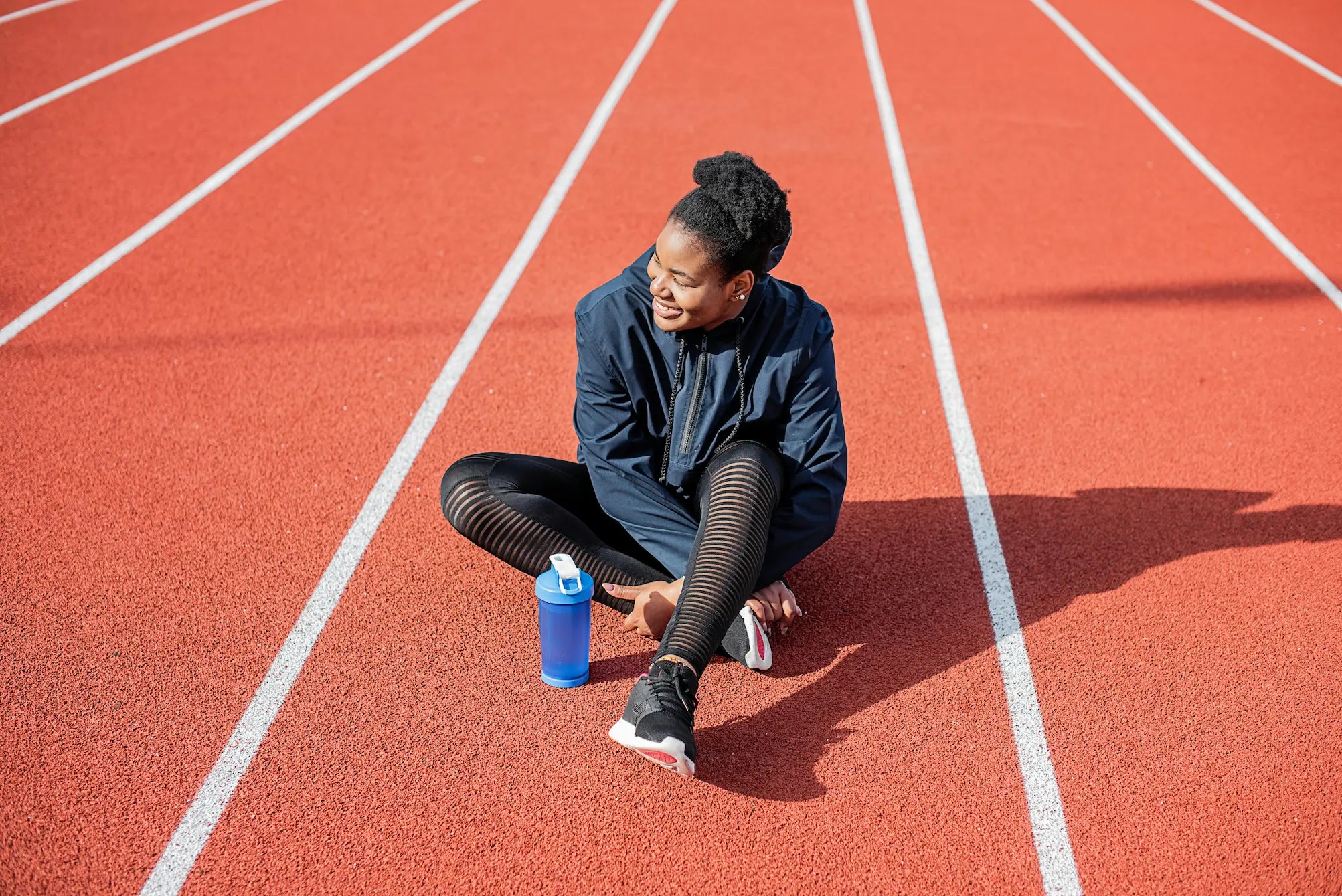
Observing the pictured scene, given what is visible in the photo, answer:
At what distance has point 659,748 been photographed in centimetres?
279

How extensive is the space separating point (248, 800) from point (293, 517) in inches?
54.8

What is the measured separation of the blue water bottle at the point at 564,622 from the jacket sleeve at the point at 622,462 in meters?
0.33

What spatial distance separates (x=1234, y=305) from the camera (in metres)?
6.07

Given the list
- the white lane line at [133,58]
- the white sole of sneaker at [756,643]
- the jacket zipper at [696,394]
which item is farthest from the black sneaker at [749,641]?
the white lane line at [133,58]

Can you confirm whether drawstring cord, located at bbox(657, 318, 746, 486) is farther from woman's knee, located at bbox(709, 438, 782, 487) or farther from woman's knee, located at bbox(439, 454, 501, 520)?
woman's knee, located at bbox(439, 454, 501, 520)

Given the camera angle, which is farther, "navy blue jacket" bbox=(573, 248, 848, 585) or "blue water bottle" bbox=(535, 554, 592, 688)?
"navy blue jacket" bbox=(573, 248, 848, 585)

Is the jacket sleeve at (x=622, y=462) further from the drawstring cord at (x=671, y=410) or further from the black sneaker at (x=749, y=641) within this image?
the black sneaker at (x=749, y=641)

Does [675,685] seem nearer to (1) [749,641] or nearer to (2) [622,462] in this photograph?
(1) [749,641]

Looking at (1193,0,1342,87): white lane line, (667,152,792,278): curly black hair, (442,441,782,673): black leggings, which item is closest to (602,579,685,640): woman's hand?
(442,441,782,673): black leggings

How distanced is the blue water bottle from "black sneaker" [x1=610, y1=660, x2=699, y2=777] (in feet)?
1.05

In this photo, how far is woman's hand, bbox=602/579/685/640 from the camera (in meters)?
3.41

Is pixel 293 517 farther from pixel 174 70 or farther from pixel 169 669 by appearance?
pixel 174 70

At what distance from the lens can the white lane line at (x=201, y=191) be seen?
5516 millimetres

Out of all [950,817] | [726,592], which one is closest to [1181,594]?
[950,817]
